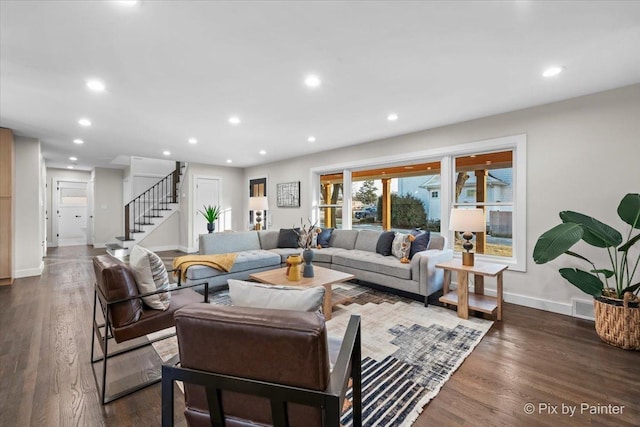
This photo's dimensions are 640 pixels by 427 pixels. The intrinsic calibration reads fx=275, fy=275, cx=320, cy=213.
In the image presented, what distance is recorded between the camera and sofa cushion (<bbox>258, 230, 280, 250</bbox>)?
5266 mm

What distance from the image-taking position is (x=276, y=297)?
1.23m

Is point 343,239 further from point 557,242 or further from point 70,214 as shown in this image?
point 70,214

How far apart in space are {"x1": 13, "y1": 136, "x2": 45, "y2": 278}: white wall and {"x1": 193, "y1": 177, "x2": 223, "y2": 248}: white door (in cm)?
309

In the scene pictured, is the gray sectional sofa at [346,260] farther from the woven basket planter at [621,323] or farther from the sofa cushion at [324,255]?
the woven basket planter at [621,323]

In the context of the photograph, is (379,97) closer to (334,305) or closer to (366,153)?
(366,153)

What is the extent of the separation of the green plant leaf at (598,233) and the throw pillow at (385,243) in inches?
→ 83.9

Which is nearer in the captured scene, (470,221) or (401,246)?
(470,221)

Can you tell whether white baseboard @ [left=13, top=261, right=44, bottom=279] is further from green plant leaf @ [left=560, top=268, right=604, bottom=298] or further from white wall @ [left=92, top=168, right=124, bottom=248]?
green plant leaf @ [left=560, top=268, right=604, bottom=298]

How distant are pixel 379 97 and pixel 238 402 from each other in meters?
3.06

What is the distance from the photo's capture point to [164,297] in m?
2.10

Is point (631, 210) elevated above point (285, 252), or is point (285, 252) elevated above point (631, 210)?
point (631, 210)

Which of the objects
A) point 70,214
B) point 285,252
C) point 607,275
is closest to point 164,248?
point 70,214

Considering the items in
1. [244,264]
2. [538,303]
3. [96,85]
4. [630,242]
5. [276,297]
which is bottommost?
[538,303]

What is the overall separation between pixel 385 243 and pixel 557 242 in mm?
2150
